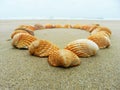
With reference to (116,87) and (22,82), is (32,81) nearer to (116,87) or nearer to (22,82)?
(22,82)

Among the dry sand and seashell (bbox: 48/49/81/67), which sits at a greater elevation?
seashell (bbox: 48/49/81/67)

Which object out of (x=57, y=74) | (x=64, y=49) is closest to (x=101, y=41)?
(x=64, y=49)

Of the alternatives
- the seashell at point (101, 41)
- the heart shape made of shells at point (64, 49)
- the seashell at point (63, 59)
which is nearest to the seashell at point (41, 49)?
the heart shape made of shells at point (64, 49)

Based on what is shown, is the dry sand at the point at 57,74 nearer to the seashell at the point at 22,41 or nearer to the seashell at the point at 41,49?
the seashell at the point at 41,49

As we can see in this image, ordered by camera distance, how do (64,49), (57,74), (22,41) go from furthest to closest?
(22,41) < (64,49) < (57,74)

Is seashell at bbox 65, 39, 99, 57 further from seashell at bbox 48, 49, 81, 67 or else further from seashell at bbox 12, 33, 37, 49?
seashell at bbox 12, 33, 37, 49

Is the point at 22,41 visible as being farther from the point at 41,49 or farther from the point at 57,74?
the point at 57,74

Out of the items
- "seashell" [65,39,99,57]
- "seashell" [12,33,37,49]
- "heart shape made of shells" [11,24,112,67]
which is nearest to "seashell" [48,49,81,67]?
"heart shape made of shells" [11,24,112,67]

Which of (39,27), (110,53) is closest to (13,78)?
(110,53)

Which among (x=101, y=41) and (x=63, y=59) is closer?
(x=63, y=59)

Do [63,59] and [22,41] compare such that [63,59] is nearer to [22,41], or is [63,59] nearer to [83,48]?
[83,48]

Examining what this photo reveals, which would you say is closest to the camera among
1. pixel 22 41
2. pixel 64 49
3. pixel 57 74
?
pixel 57 74

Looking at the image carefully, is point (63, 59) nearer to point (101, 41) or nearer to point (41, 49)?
point (41, 49)

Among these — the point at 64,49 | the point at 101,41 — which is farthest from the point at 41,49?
the point at 101,41
